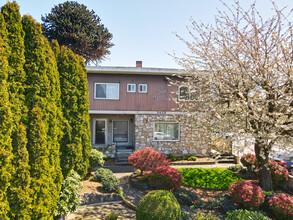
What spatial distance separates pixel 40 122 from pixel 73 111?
2.45 meters

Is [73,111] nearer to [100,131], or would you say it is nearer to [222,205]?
[222,205]

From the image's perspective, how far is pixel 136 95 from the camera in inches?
504

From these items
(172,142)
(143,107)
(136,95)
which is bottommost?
(172,142)

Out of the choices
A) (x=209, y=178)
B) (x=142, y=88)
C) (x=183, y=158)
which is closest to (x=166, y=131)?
(x=183, y=158)

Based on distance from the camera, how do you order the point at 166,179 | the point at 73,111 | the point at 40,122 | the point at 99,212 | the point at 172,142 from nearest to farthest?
the point at 40,122 → the point at 99,212 → the point at 73,111 → the point at 166,179 → the point at 172,142

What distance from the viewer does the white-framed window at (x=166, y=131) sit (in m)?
13.3

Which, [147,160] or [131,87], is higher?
[131,87]

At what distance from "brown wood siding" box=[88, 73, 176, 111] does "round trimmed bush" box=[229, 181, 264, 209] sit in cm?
739

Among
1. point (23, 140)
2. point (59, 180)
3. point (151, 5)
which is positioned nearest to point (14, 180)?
point (23, 140)

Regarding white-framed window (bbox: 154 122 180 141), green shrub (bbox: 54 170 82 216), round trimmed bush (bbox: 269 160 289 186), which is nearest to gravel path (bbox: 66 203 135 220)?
green shrub (bbox: 54 170 82 216)

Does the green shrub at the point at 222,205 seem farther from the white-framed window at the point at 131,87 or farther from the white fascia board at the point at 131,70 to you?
the white-framed window at the point at 131,87

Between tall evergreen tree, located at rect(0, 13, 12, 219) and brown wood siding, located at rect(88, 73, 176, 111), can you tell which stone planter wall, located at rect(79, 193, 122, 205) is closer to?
tall evergreen tree, located at rect(0, 13, 12, 219)

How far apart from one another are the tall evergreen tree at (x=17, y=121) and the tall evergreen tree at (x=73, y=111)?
2210 millimetres

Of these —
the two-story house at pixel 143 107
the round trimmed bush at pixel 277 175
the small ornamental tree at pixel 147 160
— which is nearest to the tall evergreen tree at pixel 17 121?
the small ornamental tree at pixel 147 160
